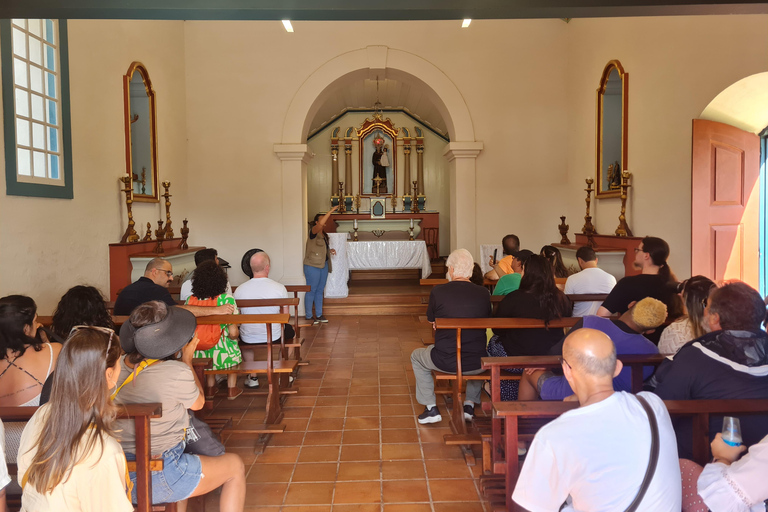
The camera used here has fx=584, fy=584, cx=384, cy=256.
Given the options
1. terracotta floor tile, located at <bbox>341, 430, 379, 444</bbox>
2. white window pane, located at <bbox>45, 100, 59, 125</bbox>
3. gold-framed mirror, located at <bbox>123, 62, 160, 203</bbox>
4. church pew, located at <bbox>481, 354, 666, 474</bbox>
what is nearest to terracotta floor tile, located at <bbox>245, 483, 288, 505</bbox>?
terracotta floor tile, located at <bbox>341, 430, 379, 444</bbox>

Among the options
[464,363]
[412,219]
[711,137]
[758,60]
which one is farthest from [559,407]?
[412,219]

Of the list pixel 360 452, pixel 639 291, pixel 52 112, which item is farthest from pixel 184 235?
pixel 639 291

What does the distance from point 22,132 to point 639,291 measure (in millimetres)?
4794

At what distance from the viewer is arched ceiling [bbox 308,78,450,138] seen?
38.2ft

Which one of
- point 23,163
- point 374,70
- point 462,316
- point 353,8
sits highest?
point 374,70

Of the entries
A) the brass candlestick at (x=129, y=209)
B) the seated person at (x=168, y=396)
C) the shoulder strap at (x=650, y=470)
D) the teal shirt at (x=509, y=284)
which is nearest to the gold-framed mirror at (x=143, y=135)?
the brass candlestick at (x=129, y=209)

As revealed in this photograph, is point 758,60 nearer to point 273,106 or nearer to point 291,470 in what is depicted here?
point 291,470

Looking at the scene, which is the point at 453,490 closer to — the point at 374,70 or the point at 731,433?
the point at 731,433

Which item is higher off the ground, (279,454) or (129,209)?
(129,209)

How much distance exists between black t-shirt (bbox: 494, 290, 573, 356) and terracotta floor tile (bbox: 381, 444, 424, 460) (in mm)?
914

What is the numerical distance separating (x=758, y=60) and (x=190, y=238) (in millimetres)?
7139

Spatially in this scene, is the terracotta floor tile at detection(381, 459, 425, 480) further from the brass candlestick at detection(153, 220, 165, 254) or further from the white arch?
the white arch

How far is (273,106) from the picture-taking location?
27.7 feet

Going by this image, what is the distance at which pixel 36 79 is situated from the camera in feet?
15.9
